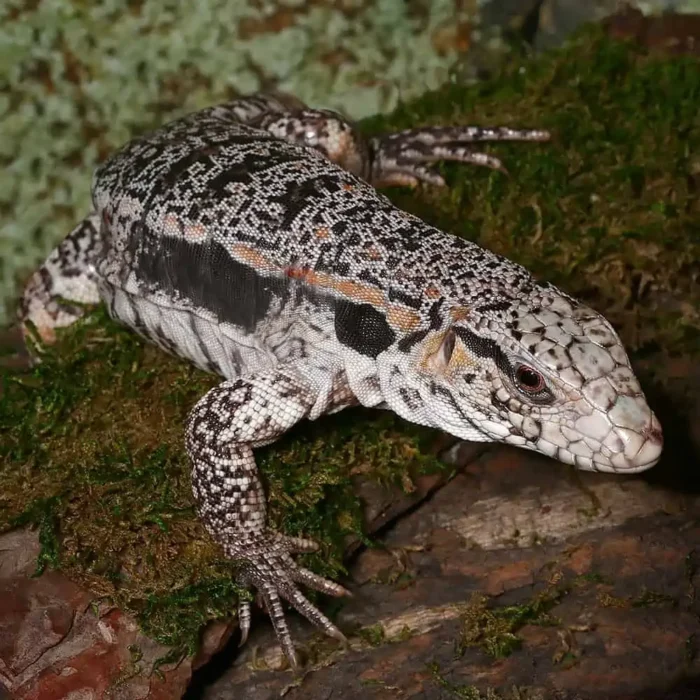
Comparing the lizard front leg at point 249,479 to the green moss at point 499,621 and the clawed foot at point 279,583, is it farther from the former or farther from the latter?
the green moss at point 499,621

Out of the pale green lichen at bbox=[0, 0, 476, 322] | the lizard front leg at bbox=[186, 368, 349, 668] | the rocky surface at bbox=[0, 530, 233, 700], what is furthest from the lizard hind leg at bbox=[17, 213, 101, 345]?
the rocky surface at bbox=[0, 530, 233, 700]

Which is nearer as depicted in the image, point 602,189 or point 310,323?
point 310,323

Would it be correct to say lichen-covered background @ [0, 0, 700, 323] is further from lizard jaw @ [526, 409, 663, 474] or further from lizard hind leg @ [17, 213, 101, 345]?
lizard jaw @ [526, 409, 663, 474]

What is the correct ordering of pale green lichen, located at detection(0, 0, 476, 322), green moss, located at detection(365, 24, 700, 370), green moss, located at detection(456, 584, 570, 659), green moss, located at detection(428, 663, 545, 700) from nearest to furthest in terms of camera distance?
1. green moss, located at detection(428, 663, 545, 700)
2. green moss, located at detection(456, 584, 570, 659)
3. green moss, located at detection(365, 24, 700, 370)
4. pale green lichen, located at detection(0, 0, 476, 322)

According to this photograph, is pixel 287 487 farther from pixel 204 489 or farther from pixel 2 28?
pixel 2 28

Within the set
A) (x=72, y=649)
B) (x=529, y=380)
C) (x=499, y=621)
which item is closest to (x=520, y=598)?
(x=499, y=621)

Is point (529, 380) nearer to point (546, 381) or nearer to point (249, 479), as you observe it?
point (546, 381)
